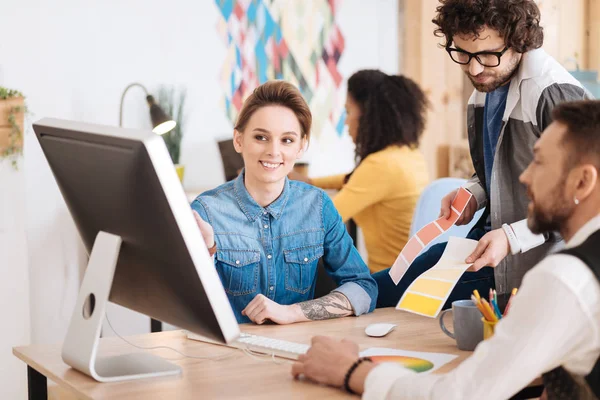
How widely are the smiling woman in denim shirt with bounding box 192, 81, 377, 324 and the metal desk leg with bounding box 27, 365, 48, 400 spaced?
1.76 ft

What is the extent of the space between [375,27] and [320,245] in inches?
120

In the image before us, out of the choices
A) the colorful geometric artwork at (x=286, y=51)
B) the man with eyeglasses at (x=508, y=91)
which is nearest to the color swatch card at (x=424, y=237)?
the man with eyeglasses at (x=508, y=91)

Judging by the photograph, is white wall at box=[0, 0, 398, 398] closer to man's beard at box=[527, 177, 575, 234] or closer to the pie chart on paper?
the pie chart on paper

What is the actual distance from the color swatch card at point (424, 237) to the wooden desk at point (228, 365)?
0.41 ft

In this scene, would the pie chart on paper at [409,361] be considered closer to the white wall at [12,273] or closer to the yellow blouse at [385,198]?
the yellow blouse at [385,198]

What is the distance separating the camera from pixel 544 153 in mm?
1276

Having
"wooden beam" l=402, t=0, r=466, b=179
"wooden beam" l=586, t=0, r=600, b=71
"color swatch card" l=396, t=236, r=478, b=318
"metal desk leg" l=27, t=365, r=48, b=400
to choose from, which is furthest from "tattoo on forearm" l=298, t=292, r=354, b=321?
"wooden beam" l=402, t=0, r=466, b=179

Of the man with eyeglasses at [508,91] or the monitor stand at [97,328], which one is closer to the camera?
the monitor stand at [97,328]

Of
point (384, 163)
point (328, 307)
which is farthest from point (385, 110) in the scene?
point (328, 307)

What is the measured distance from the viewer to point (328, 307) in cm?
193

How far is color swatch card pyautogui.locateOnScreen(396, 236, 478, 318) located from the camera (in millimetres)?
1613

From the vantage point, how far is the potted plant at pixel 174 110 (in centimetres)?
413

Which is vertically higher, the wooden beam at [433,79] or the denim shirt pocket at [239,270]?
the wooden beam at [433,79]

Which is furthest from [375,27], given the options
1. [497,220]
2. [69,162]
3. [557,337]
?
[557,337]
